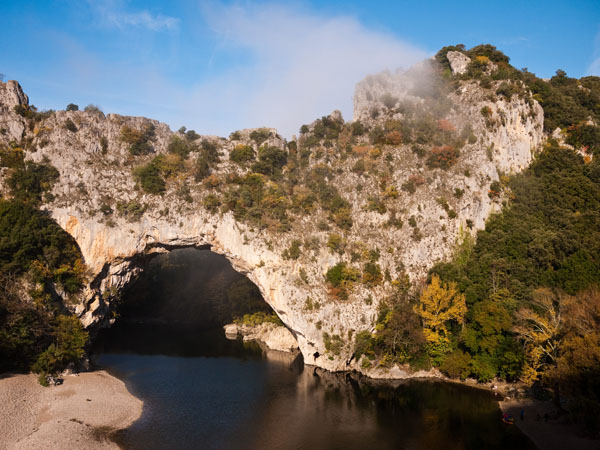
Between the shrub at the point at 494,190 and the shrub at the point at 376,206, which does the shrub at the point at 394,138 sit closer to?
the shrub at the point at 376,206

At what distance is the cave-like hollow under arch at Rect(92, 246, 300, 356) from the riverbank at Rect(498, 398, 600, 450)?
125 feet

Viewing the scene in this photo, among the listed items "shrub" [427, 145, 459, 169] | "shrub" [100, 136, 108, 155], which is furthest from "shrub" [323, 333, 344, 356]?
"shrub" [100, 136, 108, 155]

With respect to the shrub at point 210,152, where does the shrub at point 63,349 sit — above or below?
below

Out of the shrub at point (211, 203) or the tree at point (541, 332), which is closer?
the tree at point (541, 332)

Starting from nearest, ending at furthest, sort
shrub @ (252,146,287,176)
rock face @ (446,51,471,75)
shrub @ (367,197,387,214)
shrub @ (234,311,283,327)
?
shrub @ (367,197,387,214)
shrub @ (252,146,287,176)
shrub @ (234,311,283,327)
rock face @ (446,51,471,75)

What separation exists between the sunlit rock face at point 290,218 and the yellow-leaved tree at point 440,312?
19.6 ft

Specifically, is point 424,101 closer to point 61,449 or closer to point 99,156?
point 99,156

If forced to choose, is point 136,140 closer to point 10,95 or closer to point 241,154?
point 241,154

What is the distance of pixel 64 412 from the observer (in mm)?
33438

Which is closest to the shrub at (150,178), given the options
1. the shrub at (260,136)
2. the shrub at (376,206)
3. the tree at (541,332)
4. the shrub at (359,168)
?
the shrub at (260,136)

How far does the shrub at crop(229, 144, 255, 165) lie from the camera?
62281 millimetres

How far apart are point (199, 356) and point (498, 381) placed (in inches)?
1474

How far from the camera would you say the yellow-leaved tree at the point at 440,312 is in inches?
1770

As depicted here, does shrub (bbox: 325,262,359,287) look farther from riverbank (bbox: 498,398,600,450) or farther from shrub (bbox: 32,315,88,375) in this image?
shrub (bbox: 32,315,88,375)
